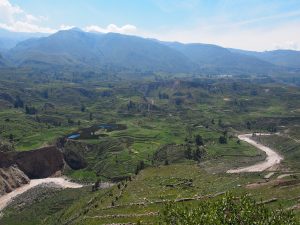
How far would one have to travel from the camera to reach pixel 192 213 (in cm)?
5578

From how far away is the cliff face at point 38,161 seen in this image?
172m

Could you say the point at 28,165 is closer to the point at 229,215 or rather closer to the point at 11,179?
the point at 11,179

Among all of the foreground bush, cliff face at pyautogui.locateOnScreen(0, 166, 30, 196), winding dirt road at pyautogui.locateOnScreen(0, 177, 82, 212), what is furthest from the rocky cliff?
the foreground bush

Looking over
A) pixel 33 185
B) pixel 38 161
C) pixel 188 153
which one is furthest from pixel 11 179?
pixel 188 153

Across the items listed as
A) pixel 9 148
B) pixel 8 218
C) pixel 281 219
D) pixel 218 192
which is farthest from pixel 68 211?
pixel 281 219

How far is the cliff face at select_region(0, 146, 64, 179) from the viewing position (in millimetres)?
171625

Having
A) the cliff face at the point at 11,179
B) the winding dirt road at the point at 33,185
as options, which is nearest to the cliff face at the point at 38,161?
the cliff face at the point at 11,179

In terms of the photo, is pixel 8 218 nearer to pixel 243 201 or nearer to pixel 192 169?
pixel 192 169

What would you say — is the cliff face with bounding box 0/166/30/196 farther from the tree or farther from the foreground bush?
the foreground bush

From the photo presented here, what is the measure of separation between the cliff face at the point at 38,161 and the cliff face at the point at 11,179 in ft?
14.9

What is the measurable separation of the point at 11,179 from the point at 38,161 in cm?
1899

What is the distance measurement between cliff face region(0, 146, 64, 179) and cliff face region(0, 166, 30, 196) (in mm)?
4547

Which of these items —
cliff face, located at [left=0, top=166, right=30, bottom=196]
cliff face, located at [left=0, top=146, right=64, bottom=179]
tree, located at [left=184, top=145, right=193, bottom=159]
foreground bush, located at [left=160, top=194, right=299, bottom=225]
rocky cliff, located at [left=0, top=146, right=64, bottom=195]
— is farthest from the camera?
tree, located at [left=184, top=145, right=193, bottom=159]

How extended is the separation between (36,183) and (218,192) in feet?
287
